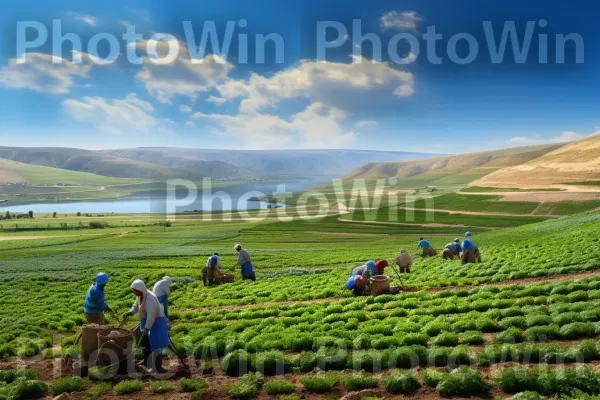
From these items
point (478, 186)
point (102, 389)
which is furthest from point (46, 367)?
point (478, 186)

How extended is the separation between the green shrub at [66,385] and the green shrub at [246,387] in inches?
158

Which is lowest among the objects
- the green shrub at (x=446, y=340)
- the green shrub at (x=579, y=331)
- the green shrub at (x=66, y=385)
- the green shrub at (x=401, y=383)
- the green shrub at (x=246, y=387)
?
the green shrub at (x=66, y=385)

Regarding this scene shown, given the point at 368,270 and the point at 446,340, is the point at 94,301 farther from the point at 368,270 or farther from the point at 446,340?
the point at 446,340

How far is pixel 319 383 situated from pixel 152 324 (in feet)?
15.8

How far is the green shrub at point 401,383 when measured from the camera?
29.9 ft

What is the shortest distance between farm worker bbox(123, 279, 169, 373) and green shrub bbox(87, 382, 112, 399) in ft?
4.03

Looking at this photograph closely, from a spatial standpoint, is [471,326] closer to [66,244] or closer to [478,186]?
[66,244]

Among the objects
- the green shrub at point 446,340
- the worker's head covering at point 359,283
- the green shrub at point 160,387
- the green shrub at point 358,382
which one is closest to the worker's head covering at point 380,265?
the worker's head covering at point 359,283

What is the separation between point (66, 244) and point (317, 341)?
261 feet

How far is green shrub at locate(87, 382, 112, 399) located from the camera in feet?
32.4

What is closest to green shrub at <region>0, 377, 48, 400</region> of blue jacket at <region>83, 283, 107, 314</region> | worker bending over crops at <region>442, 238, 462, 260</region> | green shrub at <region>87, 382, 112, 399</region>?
green shrub at <region>87, 382, 112, 399</region>

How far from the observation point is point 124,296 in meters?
25.3

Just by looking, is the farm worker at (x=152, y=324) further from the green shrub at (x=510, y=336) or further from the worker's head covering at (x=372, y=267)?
the worker's head covering at (x=372, y=267)

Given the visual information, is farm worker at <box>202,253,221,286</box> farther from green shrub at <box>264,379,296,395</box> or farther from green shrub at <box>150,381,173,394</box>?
green shrub at <box>264,379,296,395</box>
